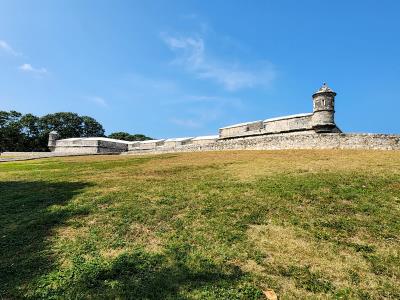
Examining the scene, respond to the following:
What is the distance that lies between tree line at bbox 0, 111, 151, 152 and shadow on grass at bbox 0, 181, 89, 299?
5894cm

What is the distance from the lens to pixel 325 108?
2653cm

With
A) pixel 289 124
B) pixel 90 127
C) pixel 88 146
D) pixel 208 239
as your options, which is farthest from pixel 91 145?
pixel 208 239

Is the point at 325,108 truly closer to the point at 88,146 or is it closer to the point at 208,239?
the point at 208,239

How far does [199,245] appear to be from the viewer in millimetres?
7434

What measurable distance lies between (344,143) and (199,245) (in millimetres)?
19841

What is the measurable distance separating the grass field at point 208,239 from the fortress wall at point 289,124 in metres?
15.5

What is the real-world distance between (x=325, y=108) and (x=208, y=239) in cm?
2182

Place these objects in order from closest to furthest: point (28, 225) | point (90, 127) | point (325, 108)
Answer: point (28, 225)
point (325, 108)
point (90, 127)

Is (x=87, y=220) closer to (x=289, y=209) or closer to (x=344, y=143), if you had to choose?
(x=289, y=209)

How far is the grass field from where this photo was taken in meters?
5.80

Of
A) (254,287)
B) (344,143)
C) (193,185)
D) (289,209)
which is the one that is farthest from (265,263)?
(344,143)

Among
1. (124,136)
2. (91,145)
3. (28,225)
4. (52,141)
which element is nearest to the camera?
(28,225)

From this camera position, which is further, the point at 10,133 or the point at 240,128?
the point at 10,133

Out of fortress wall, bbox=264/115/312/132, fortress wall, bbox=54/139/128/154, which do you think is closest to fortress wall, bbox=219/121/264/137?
fortress wall, bbox=264/115/312/132
